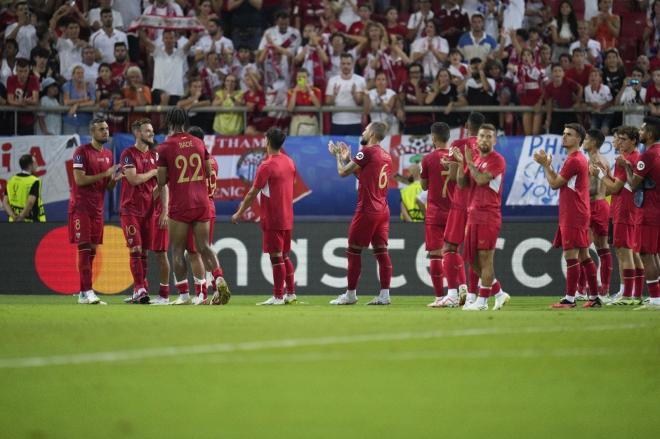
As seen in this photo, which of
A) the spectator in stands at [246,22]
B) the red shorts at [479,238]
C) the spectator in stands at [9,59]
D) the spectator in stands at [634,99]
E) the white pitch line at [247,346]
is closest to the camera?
the white pitch line at [247,346]

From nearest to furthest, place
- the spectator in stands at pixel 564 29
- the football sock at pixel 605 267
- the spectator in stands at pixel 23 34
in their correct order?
1. the football sock at pixel 605 267
2. the spectator in stands at pixel 23 34
3. the spectator in stands at pixel 564 29

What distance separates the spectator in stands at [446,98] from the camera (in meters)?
20.3

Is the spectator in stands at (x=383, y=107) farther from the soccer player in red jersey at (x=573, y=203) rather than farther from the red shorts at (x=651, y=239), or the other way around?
the red shorts at (x=651, y=239)

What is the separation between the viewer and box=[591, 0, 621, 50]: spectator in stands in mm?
22453

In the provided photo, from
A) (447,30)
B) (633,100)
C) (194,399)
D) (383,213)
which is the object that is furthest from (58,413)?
(447,30)

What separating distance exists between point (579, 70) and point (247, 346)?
13967 mm

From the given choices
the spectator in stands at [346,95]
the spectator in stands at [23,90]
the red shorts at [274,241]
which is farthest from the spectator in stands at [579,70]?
the spectator in stands at [23,90]

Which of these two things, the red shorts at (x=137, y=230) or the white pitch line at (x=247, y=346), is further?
the red shorts at (x=137, y=230)

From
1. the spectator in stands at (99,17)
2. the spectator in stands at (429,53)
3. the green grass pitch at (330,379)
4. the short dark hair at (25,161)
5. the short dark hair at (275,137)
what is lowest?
the green grass pitch at (330,379)

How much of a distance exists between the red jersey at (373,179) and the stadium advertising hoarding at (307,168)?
4264mm

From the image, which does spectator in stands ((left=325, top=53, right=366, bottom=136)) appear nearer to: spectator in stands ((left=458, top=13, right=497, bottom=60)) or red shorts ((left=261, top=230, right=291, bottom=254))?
spectator in stands ((left=458, top=13, right=497, bottom=60))

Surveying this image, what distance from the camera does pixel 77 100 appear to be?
809 inches

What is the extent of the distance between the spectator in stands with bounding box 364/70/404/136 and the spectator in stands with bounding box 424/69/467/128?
723mm

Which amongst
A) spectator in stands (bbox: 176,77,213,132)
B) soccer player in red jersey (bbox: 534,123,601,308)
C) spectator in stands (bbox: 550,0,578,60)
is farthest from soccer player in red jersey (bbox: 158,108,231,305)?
spectator in stands (bbox: 550,0,578,60)
